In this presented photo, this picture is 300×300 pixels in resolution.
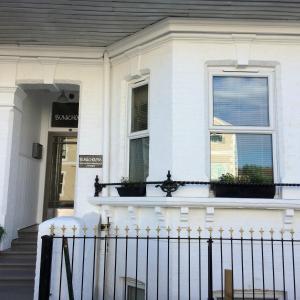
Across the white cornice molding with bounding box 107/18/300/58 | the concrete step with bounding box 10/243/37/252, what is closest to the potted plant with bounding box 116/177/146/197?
the concrete step with bounding box 10/243/37/252

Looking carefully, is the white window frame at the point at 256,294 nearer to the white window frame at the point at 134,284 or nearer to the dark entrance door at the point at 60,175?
the white window frame at the point at 134,284

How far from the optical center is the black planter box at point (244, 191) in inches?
203

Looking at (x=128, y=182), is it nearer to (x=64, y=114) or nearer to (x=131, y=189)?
(x=131, y=189)

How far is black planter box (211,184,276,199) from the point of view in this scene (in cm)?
515

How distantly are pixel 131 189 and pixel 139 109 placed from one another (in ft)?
4.41

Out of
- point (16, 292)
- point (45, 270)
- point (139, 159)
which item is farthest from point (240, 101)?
point (16, 292)

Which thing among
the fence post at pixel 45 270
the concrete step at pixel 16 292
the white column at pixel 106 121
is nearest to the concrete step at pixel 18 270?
the concrete step at pixel 16 292

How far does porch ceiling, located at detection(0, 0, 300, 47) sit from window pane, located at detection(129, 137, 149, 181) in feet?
5.55

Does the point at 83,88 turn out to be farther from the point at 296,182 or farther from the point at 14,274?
the point at 296,182

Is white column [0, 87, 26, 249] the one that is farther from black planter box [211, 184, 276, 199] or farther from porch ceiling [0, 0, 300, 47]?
black planter box [211, 184, 276, 199]

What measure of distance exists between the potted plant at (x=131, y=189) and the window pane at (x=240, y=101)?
1.41 metres

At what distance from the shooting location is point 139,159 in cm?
602

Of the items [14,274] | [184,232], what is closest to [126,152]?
[184,232]

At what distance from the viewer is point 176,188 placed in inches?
201
